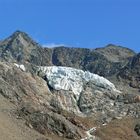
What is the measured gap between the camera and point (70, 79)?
139 metres

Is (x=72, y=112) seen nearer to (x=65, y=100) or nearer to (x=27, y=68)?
(x=65, y=100)

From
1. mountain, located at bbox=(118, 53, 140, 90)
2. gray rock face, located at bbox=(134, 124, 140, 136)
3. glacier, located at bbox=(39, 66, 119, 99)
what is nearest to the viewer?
gray rock face, located at bbox=(134, 124, 140, 136)

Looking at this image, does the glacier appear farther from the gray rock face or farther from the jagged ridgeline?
the gray rock face

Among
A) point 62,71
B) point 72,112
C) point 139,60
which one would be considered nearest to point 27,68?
point 62,71

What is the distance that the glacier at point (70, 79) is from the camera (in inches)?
5315

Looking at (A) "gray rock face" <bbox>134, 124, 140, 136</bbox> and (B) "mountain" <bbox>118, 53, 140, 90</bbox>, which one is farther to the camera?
(B) "mountain" <bbox>118, 53, 140, 90</bbox>

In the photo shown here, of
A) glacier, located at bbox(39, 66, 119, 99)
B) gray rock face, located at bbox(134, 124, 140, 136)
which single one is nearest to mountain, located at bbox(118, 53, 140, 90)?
glacier, located at bbox(39, 66, 119, 99)

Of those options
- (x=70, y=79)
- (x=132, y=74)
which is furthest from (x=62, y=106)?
(x=132, y=74)

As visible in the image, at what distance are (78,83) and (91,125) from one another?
24.4m

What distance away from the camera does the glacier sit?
135 meters

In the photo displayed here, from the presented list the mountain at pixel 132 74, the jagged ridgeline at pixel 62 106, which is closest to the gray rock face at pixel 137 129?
the jagged ridgeline at pixel 62 106

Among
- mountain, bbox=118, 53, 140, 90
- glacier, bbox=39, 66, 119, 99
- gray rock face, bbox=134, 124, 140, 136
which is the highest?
mountain, bbox=118, 53, 140, 90

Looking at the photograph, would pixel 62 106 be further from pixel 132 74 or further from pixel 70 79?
pixel 132 74

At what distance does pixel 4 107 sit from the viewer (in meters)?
109
